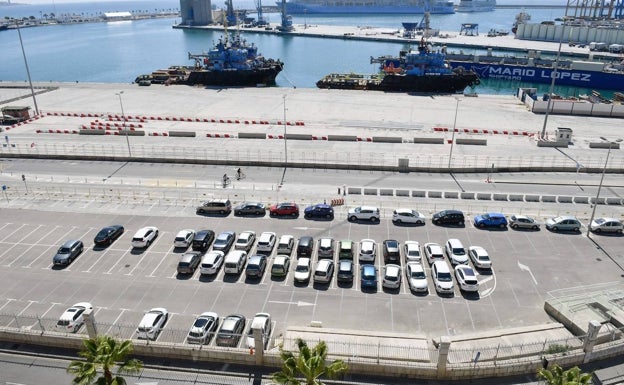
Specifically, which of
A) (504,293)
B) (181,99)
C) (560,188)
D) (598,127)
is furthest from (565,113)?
(181,99)

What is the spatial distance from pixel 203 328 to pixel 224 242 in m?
12.3

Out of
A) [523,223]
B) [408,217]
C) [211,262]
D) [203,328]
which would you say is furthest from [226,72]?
[203,328]

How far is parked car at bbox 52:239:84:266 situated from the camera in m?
36.1

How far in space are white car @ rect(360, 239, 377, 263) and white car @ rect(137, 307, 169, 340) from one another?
49.5 feet

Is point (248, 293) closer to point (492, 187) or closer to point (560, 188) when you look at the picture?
point (492, 187)

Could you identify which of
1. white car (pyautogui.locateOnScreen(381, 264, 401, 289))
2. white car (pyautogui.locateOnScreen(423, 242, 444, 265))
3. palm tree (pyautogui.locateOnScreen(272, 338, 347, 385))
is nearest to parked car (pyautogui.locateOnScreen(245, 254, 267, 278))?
white car (pyautogui.locateOnScreen(381, 264, 401, 289))

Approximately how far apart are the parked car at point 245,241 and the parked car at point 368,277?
986cm

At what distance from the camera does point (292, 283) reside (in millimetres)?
33969

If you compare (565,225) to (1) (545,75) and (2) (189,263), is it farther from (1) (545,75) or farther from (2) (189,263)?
(1) (545,75)

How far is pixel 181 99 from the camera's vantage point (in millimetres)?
98375

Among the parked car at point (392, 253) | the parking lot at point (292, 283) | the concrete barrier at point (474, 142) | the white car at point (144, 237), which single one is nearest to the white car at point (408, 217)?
the parking lot at point (292, 283)

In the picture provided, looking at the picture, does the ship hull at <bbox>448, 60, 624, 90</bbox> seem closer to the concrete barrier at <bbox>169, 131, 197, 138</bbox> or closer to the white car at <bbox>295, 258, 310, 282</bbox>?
the concrete barrier at <bbox>169, 131, 197, 138</bbox>

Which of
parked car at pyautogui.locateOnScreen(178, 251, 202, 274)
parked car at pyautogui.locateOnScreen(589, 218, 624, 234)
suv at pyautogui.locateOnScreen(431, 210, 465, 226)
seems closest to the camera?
parked car at pyautogui.locateOnScreen(178, 251, 202, 274)

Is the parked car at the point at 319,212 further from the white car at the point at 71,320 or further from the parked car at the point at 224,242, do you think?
the white car at the point at 71,320
